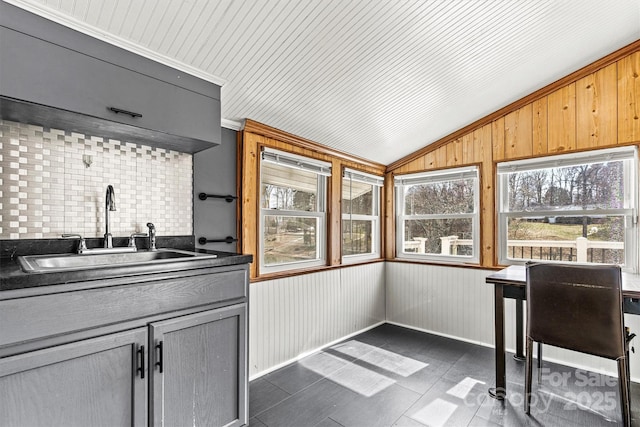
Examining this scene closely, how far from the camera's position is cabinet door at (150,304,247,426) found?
1.42 m

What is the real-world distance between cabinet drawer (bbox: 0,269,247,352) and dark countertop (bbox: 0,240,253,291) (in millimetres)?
51

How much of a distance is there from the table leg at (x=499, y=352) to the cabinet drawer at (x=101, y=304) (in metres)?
1.85

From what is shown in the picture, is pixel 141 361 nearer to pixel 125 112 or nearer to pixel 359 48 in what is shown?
pixel 125 112

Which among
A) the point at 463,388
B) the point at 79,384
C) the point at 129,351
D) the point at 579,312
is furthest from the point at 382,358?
the point at 79,384

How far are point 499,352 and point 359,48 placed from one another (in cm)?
227

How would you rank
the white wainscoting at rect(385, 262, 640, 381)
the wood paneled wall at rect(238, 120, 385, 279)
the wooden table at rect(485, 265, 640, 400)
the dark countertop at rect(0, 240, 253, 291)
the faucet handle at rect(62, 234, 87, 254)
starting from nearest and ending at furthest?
the dark countertop at rect(0, 240, 253, 291) < the faucet handle at rect(62, 234, 87, 254) < the wooden table at rect(485, 265, 640, 400) < the wood paneled wall at rect(238, 120, 385, 279) < the white wainscoting at rect(385, 262, 640, 381)

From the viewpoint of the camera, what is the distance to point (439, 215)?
11.8ft

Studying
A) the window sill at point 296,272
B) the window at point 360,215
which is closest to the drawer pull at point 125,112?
the window sill at point 296,272

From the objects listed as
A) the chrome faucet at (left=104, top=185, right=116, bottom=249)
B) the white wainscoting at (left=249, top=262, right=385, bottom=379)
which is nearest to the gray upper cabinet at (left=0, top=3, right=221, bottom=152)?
the chrome faucet at (left=104, top=185, right=116, bottom=249)

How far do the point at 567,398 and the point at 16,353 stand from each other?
10.1 feet

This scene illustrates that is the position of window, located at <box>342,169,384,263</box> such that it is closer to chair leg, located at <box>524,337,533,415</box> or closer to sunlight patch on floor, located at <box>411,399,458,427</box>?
sunlight patch on floor, located at <box>411,399,458,427</box>

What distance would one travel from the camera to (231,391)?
169 cm

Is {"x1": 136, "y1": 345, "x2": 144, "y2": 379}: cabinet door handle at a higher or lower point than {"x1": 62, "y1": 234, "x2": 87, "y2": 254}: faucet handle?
lower

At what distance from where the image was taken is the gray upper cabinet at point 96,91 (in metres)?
1.28
